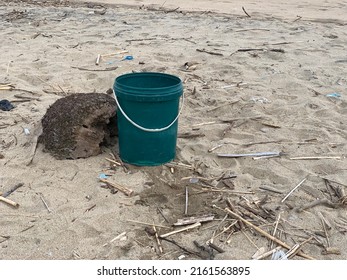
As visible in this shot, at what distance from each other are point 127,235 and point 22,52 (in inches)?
188

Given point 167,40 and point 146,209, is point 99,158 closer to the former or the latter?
point 146,209

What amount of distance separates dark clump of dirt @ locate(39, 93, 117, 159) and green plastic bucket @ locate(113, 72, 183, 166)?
0.74 feet

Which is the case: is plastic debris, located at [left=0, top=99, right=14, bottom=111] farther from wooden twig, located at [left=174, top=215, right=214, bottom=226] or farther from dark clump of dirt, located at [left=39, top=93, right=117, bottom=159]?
wooden twig, located at [left=174, top=215, right=214, bottom=226]

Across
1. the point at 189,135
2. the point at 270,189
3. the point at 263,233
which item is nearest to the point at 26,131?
the point at 189,135

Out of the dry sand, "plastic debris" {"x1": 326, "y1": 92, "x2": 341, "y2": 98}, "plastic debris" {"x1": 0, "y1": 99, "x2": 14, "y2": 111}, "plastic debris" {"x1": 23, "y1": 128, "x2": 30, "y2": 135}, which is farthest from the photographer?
"plastic debris" {"x1": 326, "y1": 92, "x2": 341, "y2": 98}

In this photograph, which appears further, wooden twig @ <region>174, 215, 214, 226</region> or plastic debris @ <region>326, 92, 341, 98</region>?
plastic debris @ <region>326, 92, 341, 98</region>

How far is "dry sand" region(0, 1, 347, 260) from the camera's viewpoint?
9.39ft

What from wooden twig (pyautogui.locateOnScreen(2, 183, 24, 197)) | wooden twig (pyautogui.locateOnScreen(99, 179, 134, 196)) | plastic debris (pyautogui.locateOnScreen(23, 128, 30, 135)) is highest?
wooden twig (pyautogui.locateOnScreen(99, 179, 134, 196))

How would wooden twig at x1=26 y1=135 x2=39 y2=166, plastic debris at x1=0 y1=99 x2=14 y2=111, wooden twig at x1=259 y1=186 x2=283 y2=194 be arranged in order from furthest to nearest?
plastic debris at x1=0 y1=99 x2=14 y2=111
wooden twig at x1=26 y1=135 x2=39 y2=166
wooden twig at x1=259 y1=186 x2=283 y2=194

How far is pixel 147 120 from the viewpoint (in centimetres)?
→ 349

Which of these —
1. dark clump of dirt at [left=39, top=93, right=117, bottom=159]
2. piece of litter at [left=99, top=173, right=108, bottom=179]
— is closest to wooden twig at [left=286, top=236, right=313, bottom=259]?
piece of litter at [left=99, top=173, right=108, bottom=179]

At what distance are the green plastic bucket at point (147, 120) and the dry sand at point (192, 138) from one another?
0.13 metres

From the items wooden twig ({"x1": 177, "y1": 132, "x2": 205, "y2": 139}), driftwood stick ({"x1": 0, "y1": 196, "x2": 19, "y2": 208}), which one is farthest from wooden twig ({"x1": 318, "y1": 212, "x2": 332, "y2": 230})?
A: driftwood stick ({"x1": 0, "y1": 196, "x2": 19, "y2": 208})

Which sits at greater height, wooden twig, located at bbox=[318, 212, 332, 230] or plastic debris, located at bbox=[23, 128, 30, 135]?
wooden twig, located at bbox=[318, 212, 332, 230]
